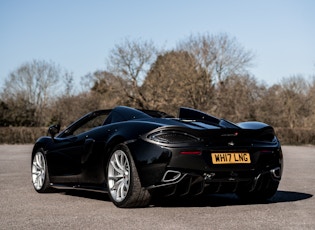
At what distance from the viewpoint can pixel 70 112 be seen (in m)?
61.7

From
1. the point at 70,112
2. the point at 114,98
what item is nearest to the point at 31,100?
the point at 70,112

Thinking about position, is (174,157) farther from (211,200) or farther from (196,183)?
Answer: (211,200)

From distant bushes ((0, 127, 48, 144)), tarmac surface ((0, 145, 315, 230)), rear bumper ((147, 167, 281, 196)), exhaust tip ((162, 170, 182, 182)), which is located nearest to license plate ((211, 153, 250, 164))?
rear bumper ((147, 167, 281, 196))

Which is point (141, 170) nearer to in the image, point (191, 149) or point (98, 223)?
point (191, 149)

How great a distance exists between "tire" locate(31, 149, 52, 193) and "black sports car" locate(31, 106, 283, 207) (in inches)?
40.7

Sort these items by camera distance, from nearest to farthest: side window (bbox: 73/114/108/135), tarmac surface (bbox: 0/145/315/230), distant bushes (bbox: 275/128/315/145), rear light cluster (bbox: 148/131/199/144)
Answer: tarmac surface (bbox: 0/145/315/230) < rear light cluster (bbox: 148/131/199/144) < side window (bbox: 73/114/108/135) < distant bushes (bbox: 275/128/315/145)

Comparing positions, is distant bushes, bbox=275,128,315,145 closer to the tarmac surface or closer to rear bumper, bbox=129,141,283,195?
the tarmac surface

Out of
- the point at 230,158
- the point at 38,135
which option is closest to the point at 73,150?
the point at 230,158

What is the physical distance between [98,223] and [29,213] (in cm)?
111

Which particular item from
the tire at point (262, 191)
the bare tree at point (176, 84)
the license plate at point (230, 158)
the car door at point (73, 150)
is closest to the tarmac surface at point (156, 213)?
the tire at point (262, 191)

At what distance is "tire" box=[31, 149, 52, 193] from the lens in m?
8.16

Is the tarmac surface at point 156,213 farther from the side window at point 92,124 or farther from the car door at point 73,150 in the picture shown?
the side window at point 92,124

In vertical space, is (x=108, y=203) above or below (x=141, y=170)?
below

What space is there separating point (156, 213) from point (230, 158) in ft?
3.22
